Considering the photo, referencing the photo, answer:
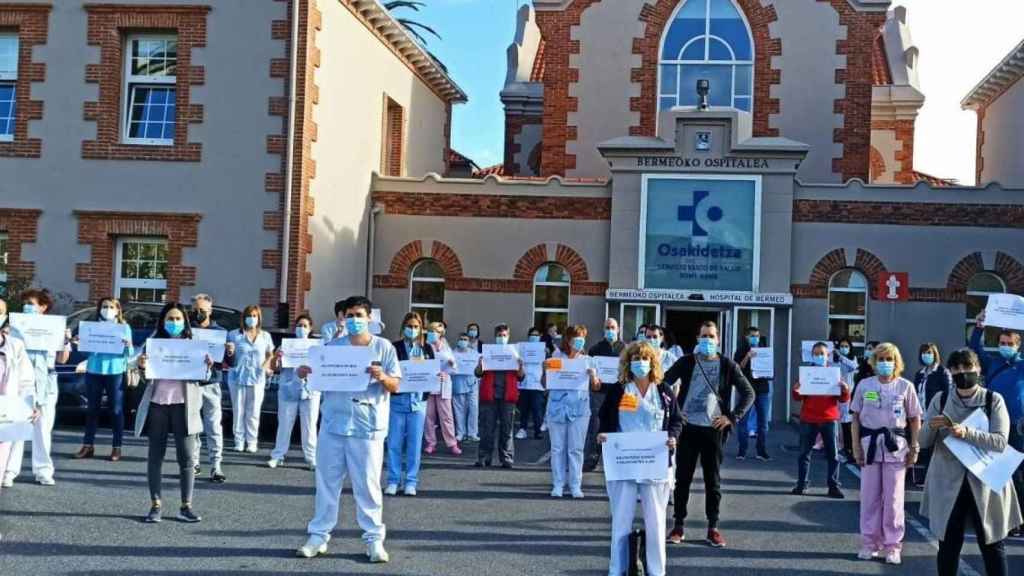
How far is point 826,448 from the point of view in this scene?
13328 millimetres

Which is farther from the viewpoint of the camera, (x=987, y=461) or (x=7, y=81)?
(x=7, y=81)

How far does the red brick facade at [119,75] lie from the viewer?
20.1 metres

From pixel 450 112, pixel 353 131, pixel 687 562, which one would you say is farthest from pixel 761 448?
pixel 450 112

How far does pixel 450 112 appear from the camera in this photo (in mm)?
32031

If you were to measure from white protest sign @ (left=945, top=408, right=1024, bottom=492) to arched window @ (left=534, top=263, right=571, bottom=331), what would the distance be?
15.6 m

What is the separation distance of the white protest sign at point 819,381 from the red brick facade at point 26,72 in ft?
46.7

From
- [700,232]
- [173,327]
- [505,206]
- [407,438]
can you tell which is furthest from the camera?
[505,206]

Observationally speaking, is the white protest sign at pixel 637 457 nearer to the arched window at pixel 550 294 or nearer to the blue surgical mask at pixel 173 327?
the blue surgical mask at pixel 173 327

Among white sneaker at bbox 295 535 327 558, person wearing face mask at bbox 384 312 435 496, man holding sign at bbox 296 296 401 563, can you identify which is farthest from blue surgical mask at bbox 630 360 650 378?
person wearing face mask at bbox 384 312 435 496

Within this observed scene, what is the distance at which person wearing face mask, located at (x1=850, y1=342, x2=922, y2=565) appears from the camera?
958cm

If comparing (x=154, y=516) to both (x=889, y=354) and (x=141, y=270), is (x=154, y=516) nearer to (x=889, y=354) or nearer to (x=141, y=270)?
(x=889, y=354)

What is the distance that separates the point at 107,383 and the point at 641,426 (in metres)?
7.34

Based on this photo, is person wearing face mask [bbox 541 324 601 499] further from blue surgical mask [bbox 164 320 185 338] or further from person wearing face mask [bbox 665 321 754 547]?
blue surgical mask [bbox 164 320 185 338]

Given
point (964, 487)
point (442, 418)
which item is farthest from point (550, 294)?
point (964, 487)
